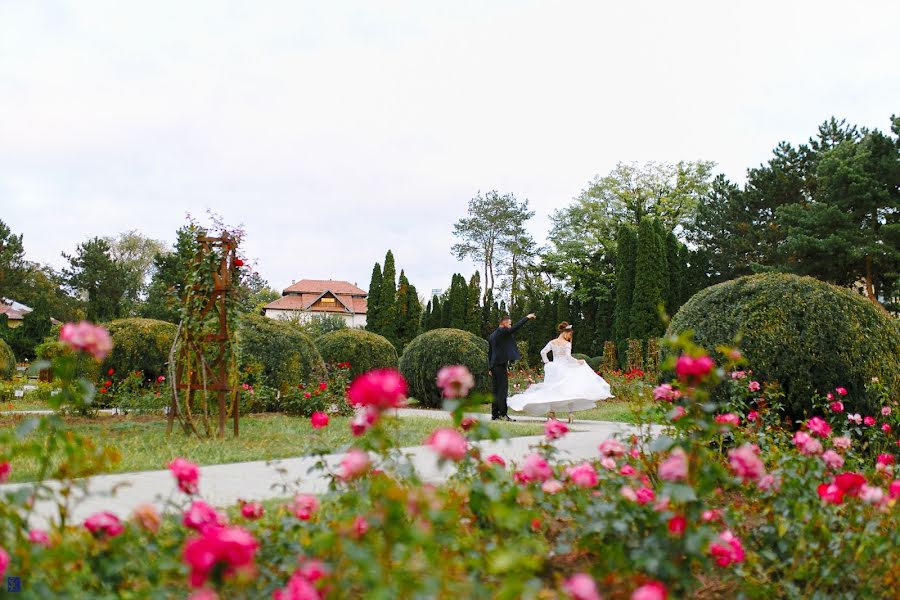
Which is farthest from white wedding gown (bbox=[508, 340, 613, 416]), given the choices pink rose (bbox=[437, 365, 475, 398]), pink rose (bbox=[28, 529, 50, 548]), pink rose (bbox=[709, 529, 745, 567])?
pink rose (bbox=[28, 529, 50, 548])

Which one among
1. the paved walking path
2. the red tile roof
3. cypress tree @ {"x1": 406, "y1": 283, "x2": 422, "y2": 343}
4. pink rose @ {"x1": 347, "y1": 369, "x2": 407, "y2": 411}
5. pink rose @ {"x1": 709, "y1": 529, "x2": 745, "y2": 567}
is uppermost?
the red tile roof

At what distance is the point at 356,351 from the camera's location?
14.0 metres

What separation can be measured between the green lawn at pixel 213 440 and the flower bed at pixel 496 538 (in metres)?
1.62

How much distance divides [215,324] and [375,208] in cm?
1943

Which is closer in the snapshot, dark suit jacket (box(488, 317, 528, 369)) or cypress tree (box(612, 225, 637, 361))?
dark suit jacket (box(488, 317, 528, 369))

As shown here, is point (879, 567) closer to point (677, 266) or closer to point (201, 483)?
point (201, 483)

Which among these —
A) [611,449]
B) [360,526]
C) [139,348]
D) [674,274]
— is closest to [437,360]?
[139,348]

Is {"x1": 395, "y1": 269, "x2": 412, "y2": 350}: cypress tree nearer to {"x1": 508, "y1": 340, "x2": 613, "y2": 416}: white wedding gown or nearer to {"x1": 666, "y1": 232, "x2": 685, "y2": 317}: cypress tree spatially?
{"x1": 666, "y1": 232, "x2": 685, "y2": 317}: cypress tree

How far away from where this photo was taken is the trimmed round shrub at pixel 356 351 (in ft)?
45.8

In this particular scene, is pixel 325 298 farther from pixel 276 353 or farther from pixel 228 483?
pixel 228 483

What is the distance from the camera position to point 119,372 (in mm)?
11203

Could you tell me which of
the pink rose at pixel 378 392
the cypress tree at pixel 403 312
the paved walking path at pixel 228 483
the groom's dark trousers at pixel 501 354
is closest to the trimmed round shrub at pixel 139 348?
the groom's dark trousers at pixel 501 354

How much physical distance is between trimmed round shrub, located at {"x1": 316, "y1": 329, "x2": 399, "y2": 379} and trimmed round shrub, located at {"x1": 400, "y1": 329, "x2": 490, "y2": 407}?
57 centimetres

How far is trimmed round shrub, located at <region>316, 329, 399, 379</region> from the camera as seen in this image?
14.0m
